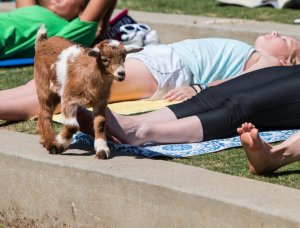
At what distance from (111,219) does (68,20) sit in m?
3.77

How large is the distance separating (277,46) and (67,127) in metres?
2.17

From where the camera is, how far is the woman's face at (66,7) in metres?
7.43

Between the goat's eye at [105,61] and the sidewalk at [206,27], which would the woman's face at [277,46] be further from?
the goat's eye at [105,61]

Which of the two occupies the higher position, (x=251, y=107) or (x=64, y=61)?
(x=64, y=61)

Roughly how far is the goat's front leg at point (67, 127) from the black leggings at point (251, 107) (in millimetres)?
857

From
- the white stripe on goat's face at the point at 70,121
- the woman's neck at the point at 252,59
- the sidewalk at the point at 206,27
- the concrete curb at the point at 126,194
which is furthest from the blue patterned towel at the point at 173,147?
the sidewalk at the point at 206,27

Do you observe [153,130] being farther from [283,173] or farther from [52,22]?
[52,22]

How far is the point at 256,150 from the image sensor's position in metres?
4.10

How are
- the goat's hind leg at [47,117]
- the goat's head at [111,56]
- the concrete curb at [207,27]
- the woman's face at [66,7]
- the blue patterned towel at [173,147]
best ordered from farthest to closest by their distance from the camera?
the concrete curb at [207,27] < the woman's face at [66,7] < the blue patterned towel at [173,147] < the goat's hind leg at [47,117] < the goat's head at [111,56]

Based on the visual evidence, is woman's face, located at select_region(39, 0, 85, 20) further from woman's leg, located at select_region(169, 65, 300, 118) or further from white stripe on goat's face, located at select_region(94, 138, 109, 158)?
white stripe on goat's face, located at select_region(94, 138, 109, 158)

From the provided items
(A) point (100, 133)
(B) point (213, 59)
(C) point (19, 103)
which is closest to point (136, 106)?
(B) point (213, 59)

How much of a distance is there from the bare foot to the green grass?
4.67m

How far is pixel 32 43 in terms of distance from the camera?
7414 millimetres

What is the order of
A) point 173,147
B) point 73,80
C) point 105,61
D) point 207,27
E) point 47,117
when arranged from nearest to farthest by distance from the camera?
point 105,61 < point 73,80 < point 47,117 < point 173,147 < point 207,27
